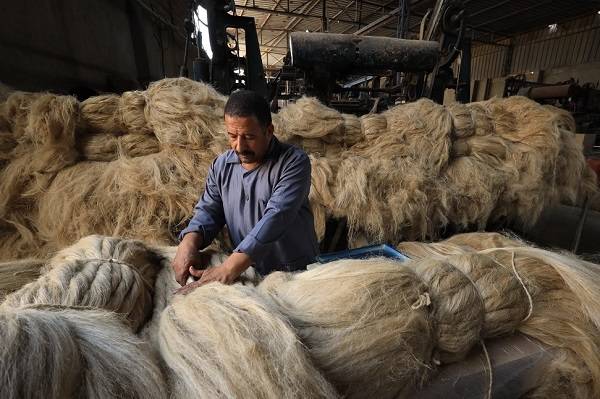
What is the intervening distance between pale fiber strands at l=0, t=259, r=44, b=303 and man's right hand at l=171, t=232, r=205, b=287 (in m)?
0.44

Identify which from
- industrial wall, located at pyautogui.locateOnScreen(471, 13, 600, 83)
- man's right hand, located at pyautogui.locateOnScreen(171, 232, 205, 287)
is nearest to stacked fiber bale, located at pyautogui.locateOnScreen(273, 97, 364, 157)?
man's right hand, located at pyautogui.locateOnScreen(171, 232, 205, 287)

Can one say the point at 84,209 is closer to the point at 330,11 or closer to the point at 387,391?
the point at 387,391

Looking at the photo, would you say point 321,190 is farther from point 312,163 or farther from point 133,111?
point 133,111

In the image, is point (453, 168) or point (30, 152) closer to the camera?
point (30, 152)

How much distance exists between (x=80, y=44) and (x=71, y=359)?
5.78 metres

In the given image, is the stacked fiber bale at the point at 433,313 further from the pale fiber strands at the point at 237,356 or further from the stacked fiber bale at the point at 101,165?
the stacked fiber bale at the point at 101,165

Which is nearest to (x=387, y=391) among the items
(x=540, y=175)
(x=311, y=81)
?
(x=540, y=175)

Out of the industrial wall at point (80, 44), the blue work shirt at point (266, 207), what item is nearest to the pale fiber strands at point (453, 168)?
the blue work shirt at point (266, 207)

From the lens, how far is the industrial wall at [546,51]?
12773mm

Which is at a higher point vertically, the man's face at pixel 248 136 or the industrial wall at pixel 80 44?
the industrial wall at pixel 80 44

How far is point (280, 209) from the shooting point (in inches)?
54.7

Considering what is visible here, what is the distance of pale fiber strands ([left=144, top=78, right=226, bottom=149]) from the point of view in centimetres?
209

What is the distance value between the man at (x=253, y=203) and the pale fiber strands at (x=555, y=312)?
2.01 feet

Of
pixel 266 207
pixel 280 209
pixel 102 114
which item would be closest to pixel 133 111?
pixel 102 114
